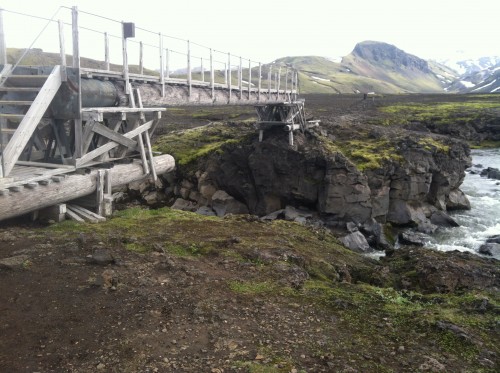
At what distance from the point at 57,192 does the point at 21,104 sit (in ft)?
9.23

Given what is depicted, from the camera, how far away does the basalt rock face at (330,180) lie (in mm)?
30000

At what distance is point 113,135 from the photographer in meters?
15.4

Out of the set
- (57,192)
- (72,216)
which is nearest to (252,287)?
(57,192)

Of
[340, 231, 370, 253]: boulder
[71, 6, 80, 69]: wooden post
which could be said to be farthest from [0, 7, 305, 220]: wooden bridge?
[340, 231, 370, 253]: boulder

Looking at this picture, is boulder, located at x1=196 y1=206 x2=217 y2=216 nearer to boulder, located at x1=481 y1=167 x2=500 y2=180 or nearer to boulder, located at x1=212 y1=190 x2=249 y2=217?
boulder, located at x1=212 y1=190 x2=249 y2=217

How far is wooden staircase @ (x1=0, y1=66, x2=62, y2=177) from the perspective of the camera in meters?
12.0

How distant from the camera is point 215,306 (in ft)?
32.2

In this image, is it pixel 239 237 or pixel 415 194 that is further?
pixel 415 194

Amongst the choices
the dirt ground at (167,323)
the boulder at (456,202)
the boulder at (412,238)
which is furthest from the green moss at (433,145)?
the dirt ground at (167,323)

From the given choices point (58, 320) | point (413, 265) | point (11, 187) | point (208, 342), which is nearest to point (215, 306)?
point (208, 342)

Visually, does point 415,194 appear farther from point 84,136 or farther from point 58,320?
point 58,320

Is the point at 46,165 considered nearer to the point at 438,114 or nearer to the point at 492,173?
the point at 492,173

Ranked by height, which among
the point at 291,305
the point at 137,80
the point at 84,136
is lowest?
the point at 291,305

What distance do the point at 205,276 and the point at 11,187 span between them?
580cm
